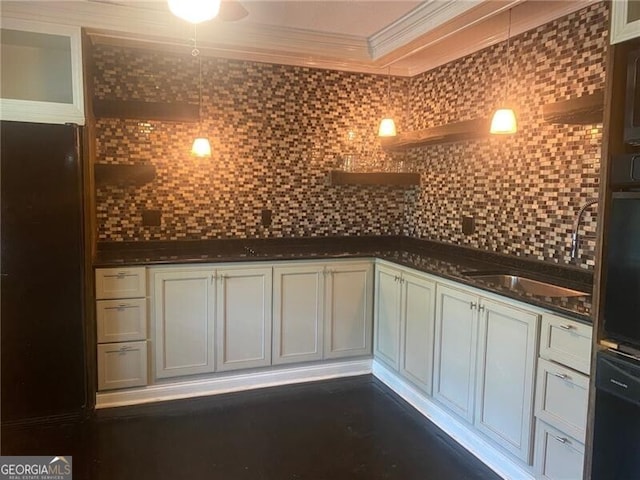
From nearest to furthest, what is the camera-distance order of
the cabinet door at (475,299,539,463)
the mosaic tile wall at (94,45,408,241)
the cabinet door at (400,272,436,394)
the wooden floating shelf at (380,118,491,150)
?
the cabinet door at (475,299,539,463)
the cabinet door at (400,272,436,394)
the wooden floating shelf at (380,118,491,150)
the mosaic tile wall at (94,45,408,241)

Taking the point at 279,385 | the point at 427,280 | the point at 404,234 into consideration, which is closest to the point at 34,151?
the point at 279,385

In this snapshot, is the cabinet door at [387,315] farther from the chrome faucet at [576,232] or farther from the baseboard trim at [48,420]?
the baseboard trim at [48,420]

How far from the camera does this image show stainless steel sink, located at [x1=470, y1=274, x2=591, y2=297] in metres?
2.70

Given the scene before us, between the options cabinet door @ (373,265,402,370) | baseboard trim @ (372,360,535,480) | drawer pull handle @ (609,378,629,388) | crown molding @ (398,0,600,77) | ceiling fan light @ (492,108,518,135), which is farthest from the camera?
cabinet door @ (373,265,402,370)

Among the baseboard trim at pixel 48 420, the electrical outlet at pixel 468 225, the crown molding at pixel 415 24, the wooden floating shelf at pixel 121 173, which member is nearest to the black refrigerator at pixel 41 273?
the baseboard trim at pixel 48 420

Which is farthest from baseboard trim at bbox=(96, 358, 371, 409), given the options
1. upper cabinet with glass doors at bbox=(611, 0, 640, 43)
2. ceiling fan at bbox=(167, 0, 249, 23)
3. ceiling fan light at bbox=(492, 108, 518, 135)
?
upper cabinet with glass doors at bbox=(611, 0, 640, 43)

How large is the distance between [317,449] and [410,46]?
254 cm

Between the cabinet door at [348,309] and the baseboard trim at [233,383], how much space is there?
0.12 m

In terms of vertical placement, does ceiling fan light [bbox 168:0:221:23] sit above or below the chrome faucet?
above

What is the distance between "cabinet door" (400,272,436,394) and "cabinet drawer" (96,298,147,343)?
5.44ft

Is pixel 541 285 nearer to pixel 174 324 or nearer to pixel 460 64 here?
pixel 460 64

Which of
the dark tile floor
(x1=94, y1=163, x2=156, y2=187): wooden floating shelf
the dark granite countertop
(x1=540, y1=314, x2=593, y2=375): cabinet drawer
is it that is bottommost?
the dark tile floor

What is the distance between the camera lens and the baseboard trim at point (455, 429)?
243 cm

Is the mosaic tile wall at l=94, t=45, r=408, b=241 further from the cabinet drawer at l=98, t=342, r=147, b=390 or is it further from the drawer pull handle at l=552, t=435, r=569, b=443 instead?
the drawer pull handle at l=552, t=435, r=569, b=443
